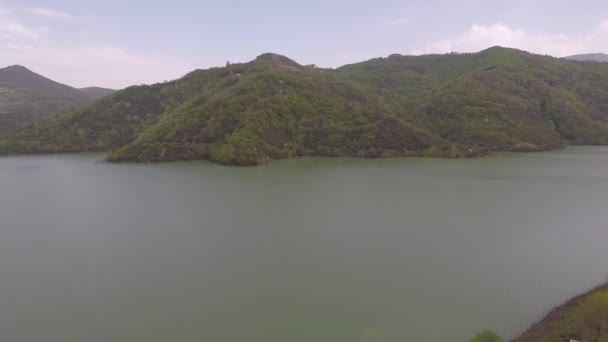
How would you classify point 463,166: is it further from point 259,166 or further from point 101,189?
point 101,189

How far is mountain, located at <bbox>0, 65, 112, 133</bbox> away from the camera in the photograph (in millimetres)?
65812

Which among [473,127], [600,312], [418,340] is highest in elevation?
[473,127]

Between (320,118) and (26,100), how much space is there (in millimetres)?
65779

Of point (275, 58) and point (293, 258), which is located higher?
point (275, 58)

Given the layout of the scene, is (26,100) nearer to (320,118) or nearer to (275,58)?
(275,58)

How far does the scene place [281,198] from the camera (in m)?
22.1

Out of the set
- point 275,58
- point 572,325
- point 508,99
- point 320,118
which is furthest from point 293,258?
point 275,58

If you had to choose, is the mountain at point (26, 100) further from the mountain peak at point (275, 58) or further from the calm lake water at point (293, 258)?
the calm lake water at point (293, 258)

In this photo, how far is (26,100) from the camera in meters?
78.2

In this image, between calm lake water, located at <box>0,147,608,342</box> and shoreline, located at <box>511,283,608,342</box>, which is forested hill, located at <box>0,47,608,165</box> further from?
shoreline, located at <box>511,283,608,342</box>

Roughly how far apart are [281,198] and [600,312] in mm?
15917

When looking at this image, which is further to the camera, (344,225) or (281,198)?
(281,198)

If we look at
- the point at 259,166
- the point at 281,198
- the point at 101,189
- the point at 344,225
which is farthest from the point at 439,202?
the point at 101,189

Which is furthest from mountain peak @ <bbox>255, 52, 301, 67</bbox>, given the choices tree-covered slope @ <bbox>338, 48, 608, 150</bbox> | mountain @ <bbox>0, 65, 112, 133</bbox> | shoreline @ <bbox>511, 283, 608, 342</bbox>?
shoreline @ <bbox>511, 283, 608, 342</bbox>
